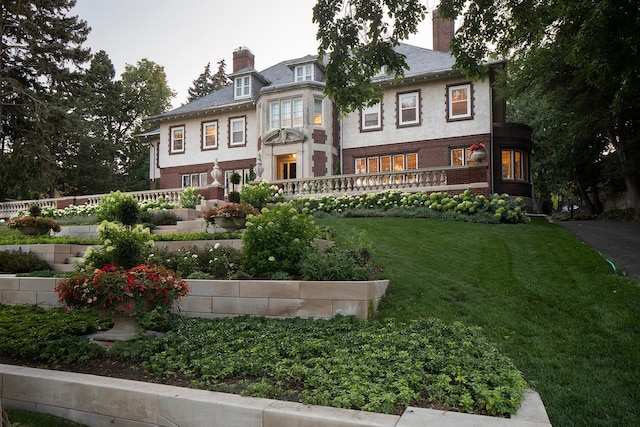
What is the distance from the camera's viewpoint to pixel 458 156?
21453mm

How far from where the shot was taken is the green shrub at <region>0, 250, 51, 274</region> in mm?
10062

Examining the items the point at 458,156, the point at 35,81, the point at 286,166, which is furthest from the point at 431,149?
the point at 35,81

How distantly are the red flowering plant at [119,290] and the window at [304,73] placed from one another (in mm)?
19987

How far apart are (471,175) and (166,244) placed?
11747 mm

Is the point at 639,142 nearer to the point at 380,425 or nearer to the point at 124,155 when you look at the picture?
the point at 380,425

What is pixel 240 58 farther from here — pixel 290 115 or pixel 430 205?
pixel 430 205

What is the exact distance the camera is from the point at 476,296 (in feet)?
22.1

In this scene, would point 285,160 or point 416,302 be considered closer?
point 416,302

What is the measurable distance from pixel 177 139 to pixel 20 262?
747 inches

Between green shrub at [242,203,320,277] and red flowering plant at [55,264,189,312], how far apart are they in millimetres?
2040

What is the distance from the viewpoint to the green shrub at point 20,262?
10.1 meters

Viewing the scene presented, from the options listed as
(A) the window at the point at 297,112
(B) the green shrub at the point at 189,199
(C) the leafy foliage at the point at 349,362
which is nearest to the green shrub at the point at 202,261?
(C) the leafy foliage at the point at 349,362

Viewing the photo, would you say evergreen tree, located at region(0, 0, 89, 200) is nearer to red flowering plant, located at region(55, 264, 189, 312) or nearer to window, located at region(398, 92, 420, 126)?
window, located at region(398, 92, 420, 126)

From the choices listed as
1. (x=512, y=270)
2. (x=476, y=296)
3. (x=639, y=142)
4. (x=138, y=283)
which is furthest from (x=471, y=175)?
(x=138, y=283)
